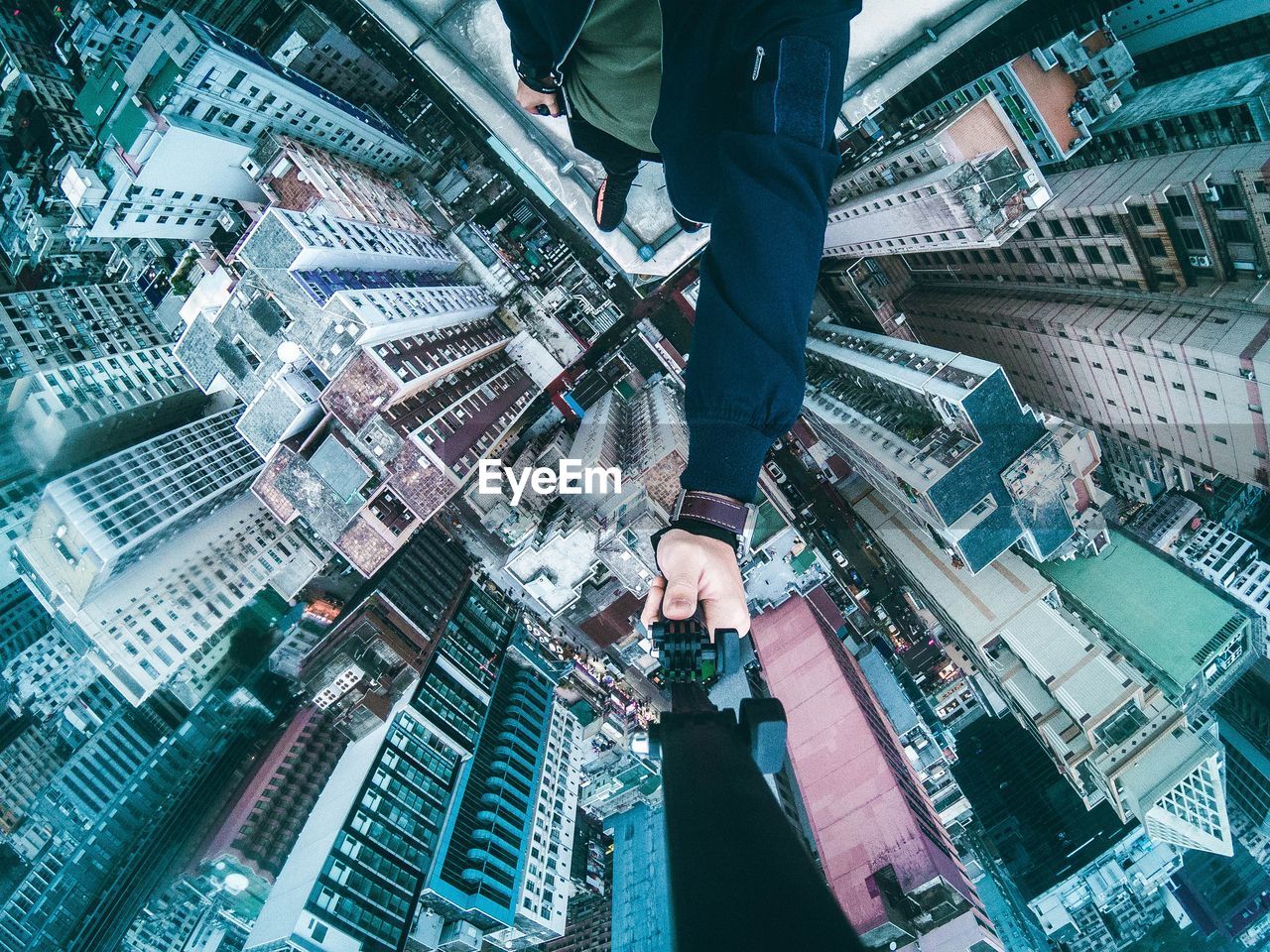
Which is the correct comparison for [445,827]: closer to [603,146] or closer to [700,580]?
[603,146]

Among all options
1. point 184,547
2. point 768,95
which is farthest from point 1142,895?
point 184,547

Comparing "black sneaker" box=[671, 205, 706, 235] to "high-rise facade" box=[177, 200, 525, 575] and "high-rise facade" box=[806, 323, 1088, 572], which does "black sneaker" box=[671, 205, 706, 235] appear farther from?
"high-rise facade" box=[177, 200, 525, 575]

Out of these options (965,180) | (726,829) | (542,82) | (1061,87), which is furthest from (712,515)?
(1061,87)

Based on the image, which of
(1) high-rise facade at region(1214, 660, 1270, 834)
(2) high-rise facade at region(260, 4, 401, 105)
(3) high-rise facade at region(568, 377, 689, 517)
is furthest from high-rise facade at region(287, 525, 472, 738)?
(1) high-rise facade at region(1214, 660, 1270, 834)

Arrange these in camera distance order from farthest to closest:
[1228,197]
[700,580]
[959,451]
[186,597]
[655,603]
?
[186,597] < [959,451] < [1228,197] < [655,603] < [700,580]

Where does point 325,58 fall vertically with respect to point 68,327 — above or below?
below

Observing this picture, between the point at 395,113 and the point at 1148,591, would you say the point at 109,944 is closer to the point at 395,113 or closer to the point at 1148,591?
the point at 395,113

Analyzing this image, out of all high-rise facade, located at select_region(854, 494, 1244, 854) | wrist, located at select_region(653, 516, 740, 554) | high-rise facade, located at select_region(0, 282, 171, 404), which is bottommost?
high-rise facade, located at select_region(854, 494, 1244, 854)
